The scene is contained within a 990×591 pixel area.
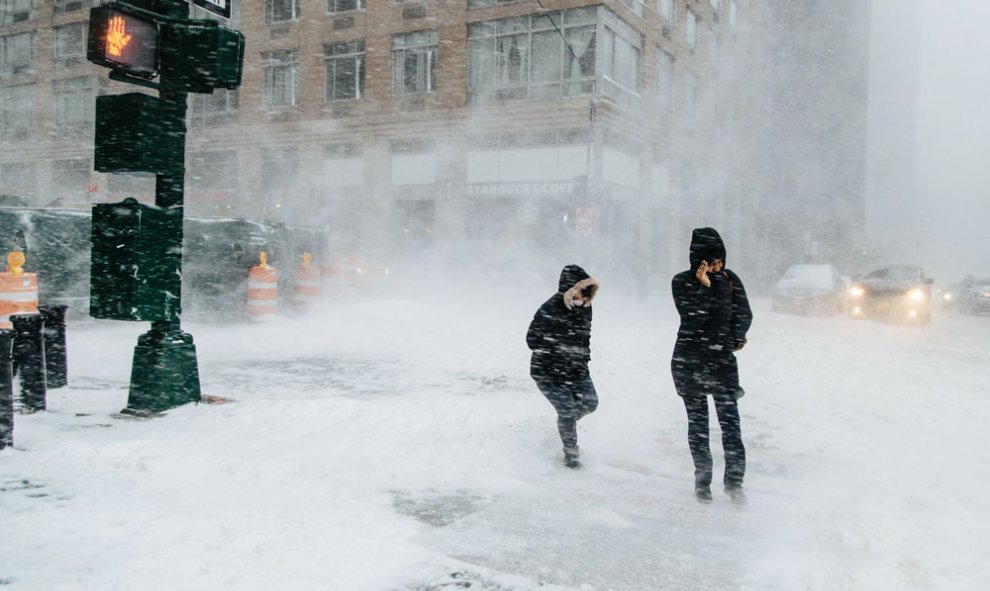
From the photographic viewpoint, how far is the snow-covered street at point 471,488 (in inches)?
135

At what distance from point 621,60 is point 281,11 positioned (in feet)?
48.7

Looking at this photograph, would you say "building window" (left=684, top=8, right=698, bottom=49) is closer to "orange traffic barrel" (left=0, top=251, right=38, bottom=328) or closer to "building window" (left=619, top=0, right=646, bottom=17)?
"building window" (left=619, top=0, right=646, bottom=17)

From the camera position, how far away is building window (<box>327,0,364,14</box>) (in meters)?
30.3

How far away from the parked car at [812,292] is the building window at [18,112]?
36.9 meters

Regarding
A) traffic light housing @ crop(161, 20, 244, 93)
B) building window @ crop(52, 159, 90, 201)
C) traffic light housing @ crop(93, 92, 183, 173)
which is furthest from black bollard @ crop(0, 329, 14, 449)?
building window @ crop(52, 159, 90, 201)

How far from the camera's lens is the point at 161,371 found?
20.0 ft

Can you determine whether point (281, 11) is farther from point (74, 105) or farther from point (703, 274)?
point (703, 274)

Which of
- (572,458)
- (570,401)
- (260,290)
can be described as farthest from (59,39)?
(572,458)

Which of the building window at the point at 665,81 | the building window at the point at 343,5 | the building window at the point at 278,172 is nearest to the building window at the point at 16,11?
the building window at the point at 278,172

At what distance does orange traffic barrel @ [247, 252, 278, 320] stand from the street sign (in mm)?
Result: 5965

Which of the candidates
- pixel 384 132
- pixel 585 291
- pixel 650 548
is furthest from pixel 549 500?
pixel 384 132

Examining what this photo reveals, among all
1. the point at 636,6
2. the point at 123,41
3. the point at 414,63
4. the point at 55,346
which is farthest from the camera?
the point at 414,63

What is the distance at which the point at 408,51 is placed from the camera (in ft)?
96.2

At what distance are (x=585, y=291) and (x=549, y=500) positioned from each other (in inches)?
57.5
